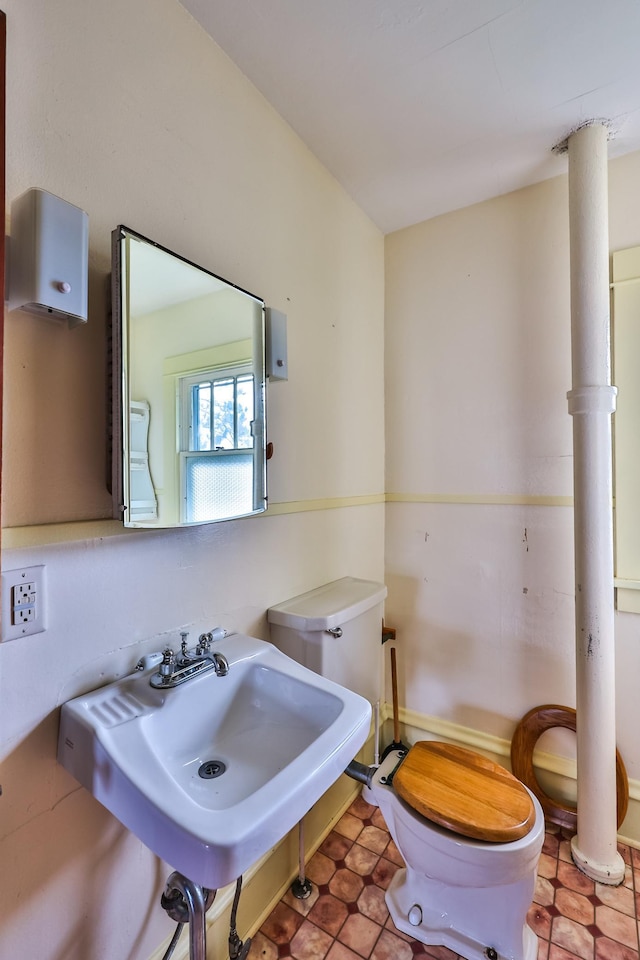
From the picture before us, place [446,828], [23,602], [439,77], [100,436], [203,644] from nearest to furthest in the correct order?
[23,602]
[100,436]
[203,644]
[446,828]
[439,77]

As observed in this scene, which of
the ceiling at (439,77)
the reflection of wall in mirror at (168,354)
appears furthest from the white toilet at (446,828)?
the ceiling at (439,77)

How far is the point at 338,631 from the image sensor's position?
1.32 metres

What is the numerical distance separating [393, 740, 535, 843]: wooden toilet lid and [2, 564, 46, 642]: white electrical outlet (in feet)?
3.57

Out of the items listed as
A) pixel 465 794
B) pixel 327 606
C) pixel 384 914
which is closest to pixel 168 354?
pixel 327 606

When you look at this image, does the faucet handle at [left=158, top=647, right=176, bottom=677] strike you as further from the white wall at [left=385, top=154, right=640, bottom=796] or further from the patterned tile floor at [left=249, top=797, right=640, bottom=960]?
the white wall at [left=385, top=154, right=640, bottom=796]

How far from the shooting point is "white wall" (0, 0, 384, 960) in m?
0.75

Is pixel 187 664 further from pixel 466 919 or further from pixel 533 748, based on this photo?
pixel 533 748

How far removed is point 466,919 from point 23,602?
1.45m

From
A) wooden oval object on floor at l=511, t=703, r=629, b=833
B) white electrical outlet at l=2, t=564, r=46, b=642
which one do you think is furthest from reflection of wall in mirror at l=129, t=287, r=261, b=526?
wooden oval object on floor at l=511, t=703, r=629, b=833

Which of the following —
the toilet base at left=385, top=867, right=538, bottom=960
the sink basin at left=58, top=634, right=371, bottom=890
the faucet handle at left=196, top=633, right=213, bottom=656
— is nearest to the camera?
the sink basin at left=58, top=634, right=371, bottom=890

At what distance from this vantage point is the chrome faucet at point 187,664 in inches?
34.7

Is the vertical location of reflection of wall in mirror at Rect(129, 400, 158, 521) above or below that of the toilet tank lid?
above

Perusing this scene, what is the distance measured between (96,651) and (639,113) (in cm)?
219

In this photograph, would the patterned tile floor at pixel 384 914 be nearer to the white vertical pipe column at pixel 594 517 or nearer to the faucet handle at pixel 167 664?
the white vertical pipe column at pixel 594 517
